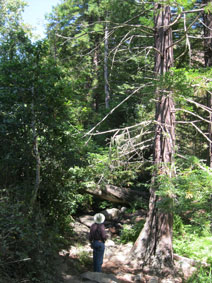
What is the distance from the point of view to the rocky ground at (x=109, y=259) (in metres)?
5.63

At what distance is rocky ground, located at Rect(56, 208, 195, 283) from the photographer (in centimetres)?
563

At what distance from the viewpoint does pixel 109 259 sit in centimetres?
741

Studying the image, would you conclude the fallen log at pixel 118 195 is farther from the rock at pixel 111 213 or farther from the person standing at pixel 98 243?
the person standing at pixel 98 243

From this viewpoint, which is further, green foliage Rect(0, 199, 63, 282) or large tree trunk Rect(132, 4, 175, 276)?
large tree trunk Rect(132, 4, 175, 276)

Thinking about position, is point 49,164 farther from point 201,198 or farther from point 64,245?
point 201,198

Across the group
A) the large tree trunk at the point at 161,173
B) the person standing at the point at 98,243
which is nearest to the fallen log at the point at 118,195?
the large tree trunk at the point at 161,173

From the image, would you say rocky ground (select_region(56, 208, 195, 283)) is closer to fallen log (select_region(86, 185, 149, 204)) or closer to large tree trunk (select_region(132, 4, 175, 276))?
large tree trunk (select_region(132, 4, 175, 276))

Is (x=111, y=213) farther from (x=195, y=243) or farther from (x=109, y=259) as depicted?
(x=195, y=243)

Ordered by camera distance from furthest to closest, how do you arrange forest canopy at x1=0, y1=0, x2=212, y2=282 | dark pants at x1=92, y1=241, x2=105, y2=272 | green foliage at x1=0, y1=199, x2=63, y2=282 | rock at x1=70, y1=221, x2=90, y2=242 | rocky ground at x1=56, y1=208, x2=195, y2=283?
rock at x1=70, y1=221, x2=90, y2=242, dark pants at x1=92, y1=241, x2=105, y2=272, rocky ground at x1=56, y1=208, x2=195, y2=283, forest canopy at x1=0, y1=0, x2=212, y2=282, green foliage at x1=0, y1=199, x2=63, y2=282

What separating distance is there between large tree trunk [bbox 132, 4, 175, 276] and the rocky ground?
0.37 metres

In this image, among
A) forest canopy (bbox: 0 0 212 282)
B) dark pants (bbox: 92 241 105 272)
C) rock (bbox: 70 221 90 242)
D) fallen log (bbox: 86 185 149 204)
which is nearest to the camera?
forest canopy (bbox: 0 0 212 282)

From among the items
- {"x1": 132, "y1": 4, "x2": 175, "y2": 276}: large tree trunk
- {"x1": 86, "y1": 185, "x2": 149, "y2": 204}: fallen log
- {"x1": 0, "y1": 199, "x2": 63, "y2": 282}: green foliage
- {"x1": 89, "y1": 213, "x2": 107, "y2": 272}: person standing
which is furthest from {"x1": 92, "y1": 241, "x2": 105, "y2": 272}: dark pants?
{"x1": 86, "y1": 185, "x2": 149, "y2": 204}: fallen log

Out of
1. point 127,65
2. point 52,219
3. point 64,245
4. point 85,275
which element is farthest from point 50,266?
point 127,65

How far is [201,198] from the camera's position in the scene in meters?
4.52
